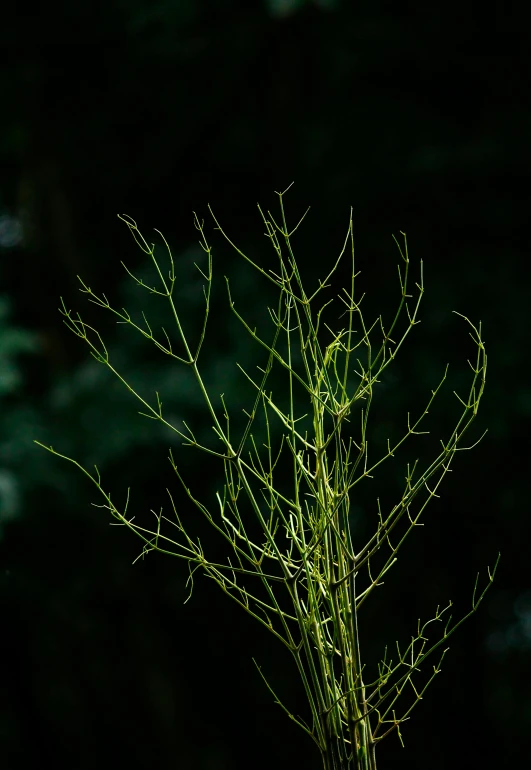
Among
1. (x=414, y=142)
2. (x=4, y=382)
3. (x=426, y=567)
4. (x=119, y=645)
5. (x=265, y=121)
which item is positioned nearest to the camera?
(x=4, y=382)

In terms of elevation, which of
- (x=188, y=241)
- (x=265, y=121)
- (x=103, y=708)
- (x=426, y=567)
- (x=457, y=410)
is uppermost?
(x=265, y=121)

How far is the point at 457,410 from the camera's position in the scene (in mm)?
3766

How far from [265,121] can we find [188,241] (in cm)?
62

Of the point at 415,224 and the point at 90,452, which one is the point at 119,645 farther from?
the point at 415,224

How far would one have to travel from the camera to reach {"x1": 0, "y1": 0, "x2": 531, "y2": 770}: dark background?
12.6ft

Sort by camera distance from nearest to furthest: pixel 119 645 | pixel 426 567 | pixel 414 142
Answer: pixel 414 142 → pixel 426 567 → pixel 119 645

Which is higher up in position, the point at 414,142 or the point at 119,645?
the point at 414,142

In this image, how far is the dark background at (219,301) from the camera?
383cm

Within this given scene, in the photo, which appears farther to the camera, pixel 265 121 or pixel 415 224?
pixel 265 121

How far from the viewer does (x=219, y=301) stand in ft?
13.4

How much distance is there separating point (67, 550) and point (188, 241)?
5.05 ft

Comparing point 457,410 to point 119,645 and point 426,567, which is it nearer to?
point 426,567

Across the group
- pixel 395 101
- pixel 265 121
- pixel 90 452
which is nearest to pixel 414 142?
pixel 395 101

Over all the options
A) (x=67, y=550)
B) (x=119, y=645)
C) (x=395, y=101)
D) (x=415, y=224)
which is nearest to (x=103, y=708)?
(x=119, y=645)
